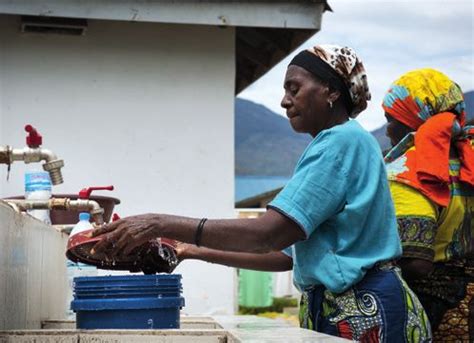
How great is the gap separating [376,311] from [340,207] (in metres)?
0.34

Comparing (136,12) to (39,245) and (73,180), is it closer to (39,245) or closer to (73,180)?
(73,180)

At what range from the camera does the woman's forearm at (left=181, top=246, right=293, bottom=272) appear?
12.2 ft

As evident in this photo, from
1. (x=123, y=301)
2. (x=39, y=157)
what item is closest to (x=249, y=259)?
(x=123, y=301)

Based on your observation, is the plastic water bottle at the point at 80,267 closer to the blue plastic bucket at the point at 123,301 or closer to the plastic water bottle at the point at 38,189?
the plastic water bottle at the point at 38,189

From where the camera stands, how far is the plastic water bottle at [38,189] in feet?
17.5

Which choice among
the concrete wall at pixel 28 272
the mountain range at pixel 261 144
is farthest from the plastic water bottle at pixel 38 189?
the mountain range at pixel 261 144

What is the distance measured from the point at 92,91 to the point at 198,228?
201 inches

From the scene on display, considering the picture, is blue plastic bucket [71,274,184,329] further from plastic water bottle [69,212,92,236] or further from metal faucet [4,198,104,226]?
metal faucet [4,198,104,226]

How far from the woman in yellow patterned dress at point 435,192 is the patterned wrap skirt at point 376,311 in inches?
22.2

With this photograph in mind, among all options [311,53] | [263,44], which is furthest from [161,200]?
[311,53]

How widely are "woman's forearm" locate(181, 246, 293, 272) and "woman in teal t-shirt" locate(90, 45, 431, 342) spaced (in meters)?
0.47

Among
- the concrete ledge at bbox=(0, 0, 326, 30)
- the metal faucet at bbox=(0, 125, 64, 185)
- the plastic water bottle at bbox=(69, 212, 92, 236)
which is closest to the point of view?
the plastic water bottle at bbox=(69, 212, 92, 236)

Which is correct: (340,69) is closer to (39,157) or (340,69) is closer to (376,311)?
(376,311)

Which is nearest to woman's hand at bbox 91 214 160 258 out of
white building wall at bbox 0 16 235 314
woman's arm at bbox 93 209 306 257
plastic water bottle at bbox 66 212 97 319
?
woman's arm at bbox 93 209 306 257
